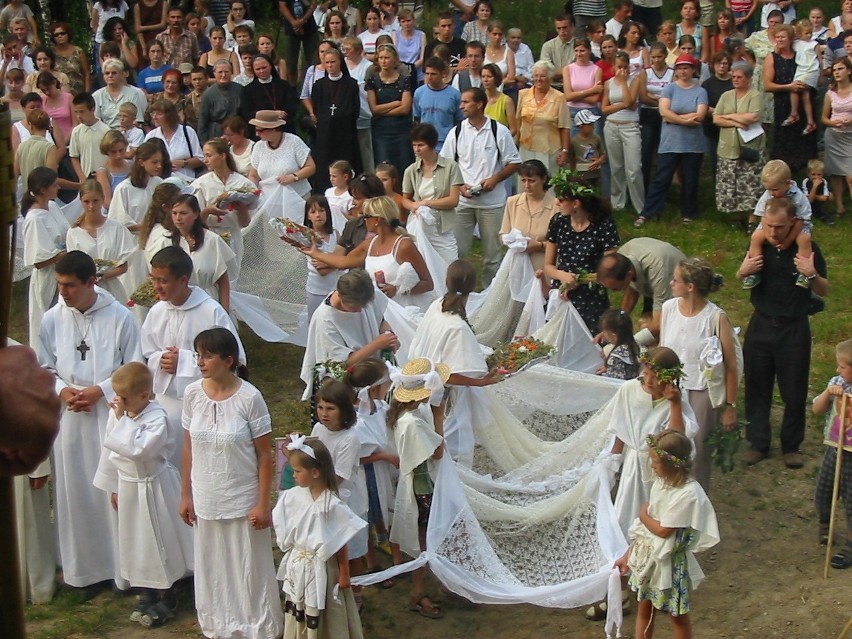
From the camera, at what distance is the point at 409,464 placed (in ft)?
24.0

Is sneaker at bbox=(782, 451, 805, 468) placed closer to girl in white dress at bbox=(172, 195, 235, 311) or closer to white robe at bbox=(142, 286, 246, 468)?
white robe at bbox=(142, 286, 246, 468)

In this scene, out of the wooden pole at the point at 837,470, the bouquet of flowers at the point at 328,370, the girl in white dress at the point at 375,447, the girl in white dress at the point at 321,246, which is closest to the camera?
the girl in white dress at the point at 375,447

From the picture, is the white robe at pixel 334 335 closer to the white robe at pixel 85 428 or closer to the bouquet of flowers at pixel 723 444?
the white robe at pixel 85 428

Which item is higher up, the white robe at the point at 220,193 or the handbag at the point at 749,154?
the handbag at the point at 749,154

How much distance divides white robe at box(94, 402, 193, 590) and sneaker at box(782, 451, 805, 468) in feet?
14.1

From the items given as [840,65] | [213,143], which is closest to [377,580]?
[213,143]

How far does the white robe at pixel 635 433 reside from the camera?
738 cm

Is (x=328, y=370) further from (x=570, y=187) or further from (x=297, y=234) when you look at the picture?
(x=570, y=187)

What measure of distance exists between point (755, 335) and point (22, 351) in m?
7.81

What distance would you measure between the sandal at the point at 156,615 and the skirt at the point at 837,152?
9629mm

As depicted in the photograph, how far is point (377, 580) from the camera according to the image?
7145 mm

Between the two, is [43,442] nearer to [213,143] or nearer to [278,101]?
Result: [213,143]

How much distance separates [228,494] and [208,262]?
2976 millimetres

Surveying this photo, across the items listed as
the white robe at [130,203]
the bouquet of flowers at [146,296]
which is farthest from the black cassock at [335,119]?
the bouquet of flowers at [146,296]
